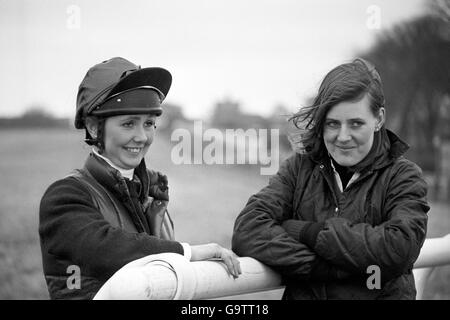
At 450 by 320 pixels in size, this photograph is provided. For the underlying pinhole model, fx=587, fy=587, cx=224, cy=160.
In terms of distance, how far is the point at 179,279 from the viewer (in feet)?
4.37

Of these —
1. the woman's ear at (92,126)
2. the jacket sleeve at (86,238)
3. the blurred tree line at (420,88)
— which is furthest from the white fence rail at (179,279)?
the blurred tree line at (420,88)

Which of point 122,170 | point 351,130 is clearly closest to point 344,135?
point 351,130

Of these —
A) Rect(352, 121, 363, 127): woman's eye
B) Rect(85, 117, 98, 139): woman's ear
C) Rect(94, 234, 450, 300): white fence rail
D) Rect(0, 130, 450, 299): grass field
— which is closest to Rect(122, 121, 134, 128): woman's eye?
Rect(85, 117, 98, 139): woman's ear

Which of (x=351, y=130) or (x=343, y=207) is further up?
(x=351, y=130)

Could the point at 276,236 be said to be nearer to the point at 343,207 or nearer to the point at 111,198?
the point at 343,207

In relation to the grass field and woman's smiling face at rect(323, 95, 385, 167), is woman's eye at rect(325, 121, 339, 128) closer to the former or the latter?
woman's smiling face at rect(323, 95, 385, 167)

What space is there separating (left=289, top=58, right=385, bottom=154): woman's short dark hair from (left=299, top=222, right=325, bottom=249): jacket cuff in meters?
0.29

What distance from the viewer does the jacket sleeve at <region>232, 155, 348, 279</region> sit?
5.58 feet

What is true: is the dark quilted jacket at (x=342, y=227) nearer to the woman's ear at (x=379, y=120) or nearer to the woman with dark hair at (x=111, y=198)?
the woman's ear at (x=379, y=120)

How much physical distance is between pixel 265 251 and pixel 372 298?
1.12ft

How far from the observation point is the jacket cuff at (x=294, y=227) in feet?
5.79

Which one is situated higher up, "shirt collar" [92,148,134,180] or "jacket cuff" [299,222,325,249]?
"shirt collar" [92,148,134,180]

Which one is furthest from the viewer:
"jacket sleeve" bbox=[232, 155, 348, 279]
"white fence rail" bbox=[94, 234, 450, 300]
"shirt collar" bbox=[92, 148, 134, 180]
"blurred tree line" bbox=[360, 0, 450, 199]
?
"blurred tree line" bbox=[360, 0, 450, 199]

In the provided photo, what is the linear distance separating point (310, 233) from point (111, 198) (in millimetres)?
614
